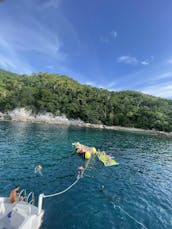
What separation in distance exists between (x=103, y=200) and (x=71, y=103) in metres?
76.8

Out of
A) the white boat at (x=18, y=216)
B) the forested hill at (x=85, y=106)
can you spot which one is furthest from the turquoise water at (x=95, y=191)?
the forested hill at (x=85, y=106)

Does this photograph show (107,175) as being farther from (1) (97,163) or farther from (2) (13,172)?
(2) (13,172)

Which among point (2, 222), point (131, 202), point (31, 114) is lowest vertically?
point (131, 202)

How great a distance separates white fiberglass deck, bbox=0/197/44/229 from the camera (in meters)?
6.53

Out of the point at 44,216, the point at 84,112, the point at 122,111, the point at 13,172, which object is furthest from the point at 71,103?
the point at 44,216

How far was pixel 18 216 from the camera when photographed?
265 inches

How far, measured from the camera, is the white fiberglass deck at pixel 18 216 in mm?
6527

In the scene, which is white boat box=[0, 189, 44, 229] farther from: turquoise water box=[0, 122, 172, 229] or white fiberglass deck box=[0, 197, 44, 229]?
turquoise water box=[0, 122, 172, 229]

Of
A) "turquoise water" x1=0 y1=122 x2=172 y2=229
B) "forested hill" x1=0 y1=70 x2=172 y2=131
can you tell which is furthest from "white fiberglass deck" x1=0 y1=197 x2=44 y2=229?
"forested hill" x1=0 y1=70 x2=172 y2=131

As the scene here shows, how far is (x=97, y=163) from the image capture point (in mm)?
19156

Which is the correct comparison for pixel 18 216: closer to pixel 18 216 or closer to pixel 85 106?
pixel 18 216

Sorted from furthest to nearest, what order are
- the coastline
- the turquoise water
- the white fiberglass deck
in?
the coastline, the turquoise water, the white fiberglass deck

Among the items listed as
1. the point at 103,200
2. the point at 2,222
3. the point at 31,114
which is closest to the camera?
the point at 2,222

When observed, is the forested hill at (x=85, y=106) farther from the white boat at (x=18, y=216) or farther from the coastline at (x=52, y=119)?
the white boat at (x=18, y=216)
